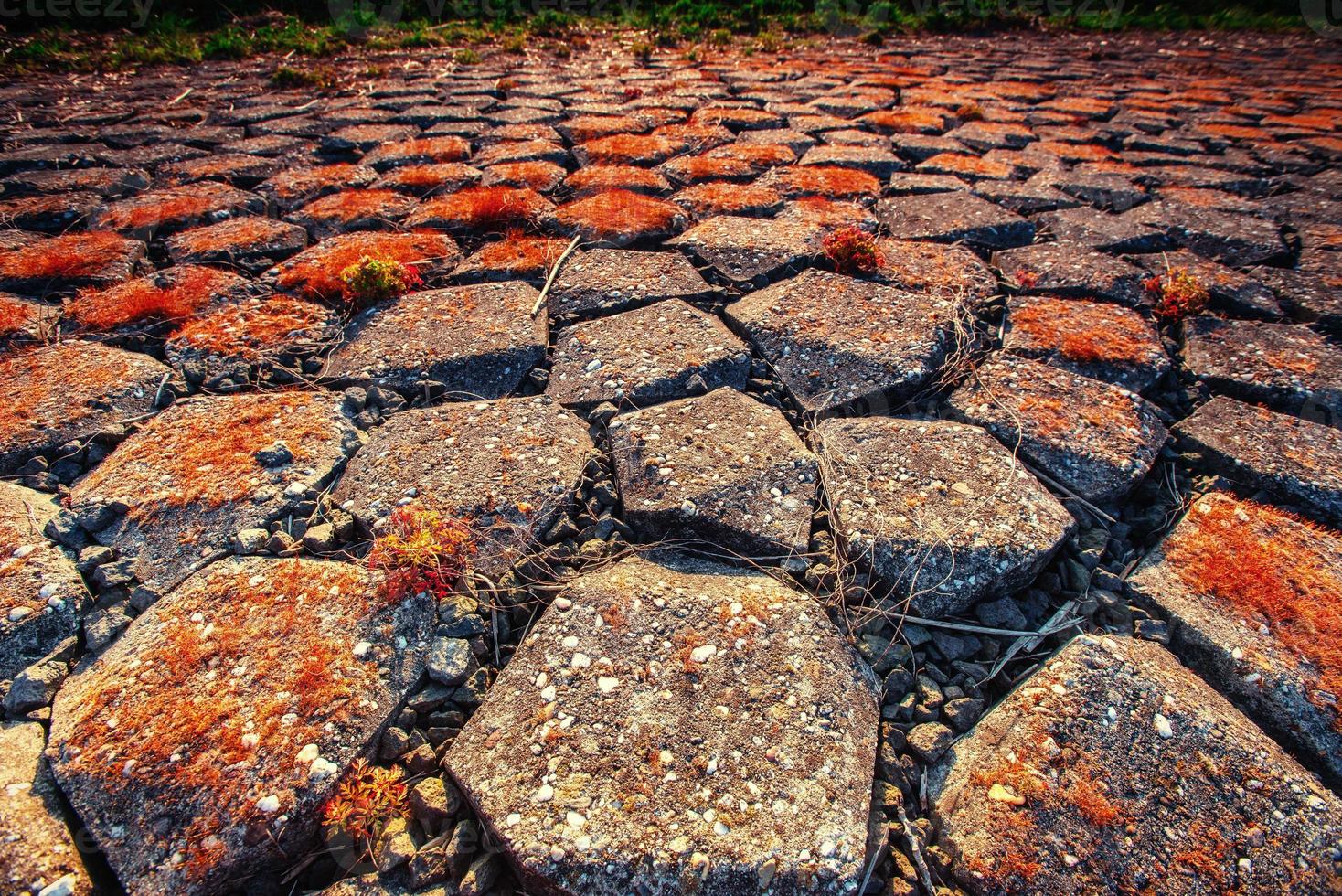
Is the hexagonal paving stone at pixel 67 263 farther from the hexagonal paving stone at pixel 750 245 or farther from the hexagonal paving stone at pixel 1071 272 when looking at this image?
the hexagonal paving stone at pixel 1071 272

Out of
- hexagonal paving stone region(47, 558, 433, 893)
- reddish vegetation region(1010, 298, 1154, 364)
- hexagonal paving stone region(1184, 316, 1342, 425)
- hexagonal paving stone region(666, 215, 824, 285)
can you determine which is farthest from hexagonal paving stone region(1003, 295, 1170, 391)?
hexagonal paving stone region(47, 558, 433, 893)

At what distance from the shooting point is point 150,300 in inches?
76.1

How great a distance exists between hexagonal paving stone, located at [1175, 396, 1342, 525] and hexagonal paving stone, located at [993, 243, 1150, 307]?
1.73 ft

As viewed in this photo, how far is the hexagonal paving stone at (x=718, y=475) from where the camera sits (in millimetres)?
1378

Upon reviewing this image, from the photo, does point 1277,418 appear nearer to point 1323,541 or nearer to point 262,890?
point 1323,541

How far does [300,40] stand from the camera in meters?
5.42

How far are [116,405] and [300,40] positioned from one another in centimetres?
527

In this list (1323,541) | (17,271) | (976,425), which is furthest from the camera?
(17,271)

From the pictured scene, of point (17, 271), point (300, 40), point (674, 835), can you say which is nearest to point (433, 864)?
point (674, 835)

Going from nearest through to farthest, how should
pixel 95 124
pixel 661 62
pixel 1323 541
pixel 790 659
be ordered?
pixel 790 659, pixel 1323 541, pixel 95 124, pixel 661 62

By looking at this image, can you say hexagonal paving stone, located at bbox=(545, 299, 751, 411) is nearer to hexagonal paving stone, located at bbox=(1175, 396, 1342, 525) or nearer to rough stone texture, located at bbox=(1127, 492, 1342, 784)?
rough stone texture, located at bbox=(1127, 492, 1342, 784)

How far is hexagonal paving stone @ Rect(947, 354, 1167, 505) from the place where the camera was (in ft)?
4.97

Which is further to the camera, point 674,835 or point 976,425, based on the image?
point 976,425

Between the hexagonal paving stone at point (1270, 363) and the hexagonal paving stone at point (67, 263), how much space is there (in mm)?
3263
